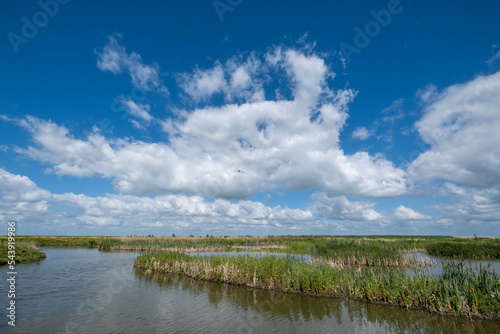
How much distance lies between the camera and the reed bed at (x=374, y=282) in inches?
554

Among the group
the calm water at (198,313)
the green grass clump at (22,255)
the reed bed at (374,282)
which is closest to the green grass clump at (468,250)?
the reed bed at (374,282)

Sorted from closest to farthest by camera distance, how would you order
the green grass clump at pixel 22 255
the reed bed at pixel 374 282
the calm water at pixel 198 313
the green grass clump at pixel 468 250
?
the calm water at pixel 198 313
the reed bed at pixel 374 282
the green grass clump at pixel 22 255
the green grass clump at pixel 468 250

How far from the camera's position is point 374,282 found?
17562mm

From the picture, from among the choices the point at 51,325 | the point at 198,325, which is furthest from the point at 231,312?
the point at 51,325

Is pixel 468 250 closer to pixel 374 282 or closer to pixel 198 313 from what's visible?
pixel 374 282

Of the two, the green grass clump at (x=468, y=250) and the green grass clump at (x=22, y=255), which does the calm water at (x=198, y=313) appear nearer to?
the green grass clump at (x=22, y=255)

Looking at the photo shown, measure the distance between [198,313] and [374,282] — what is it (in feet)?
37.9

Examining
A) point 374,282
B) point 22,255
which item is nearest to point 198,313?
point 374,282

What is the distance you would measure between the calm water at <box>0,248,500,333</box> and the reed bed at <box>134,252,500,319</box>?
0.70 m

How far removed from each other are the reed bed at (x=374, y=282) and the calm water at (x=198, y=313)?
0.70m

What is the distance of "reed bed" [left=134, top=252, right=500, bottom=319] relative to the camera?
14.1m

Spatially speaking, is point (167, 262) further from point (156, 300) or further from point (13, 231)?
point (13, 231)

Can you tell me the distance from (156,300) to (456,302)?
18043mm

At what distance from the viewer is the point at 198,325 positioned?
1338 centimetres
